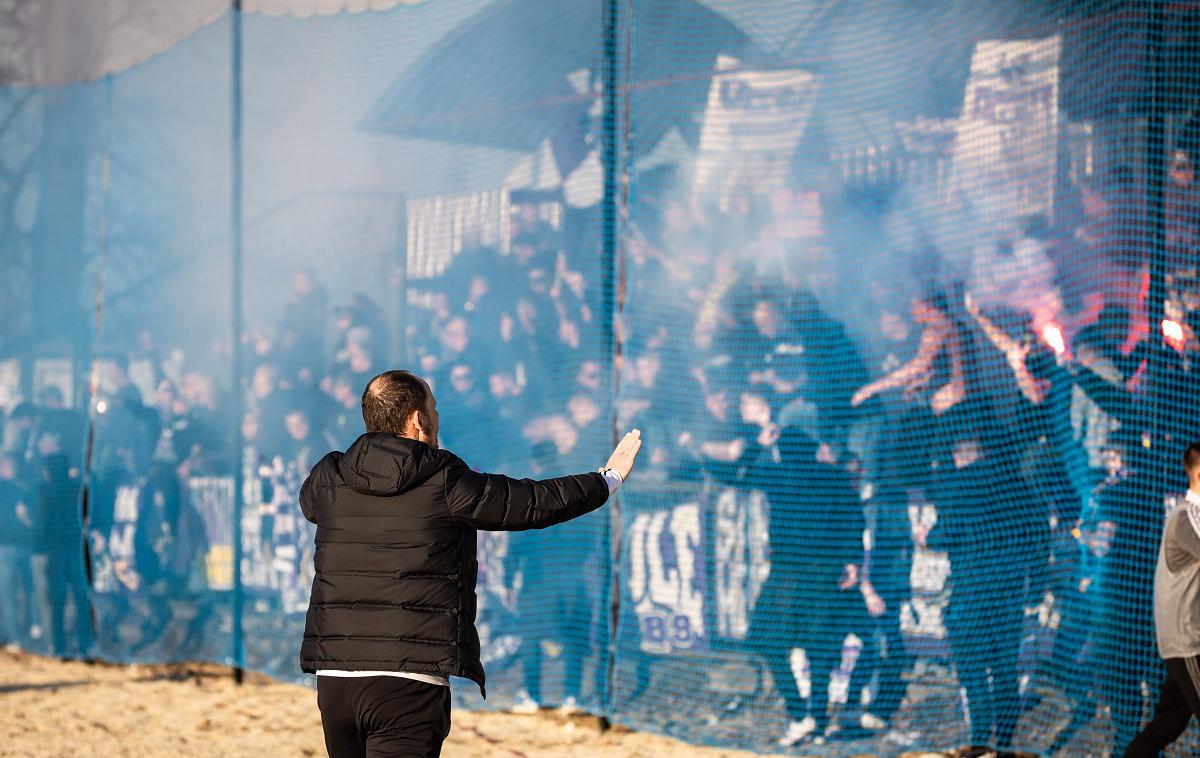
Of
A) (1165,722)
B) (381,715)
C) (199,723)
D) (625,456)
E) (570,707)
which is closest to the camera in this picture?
(381,715)

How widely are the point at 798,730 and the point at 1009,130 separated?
3425 millimetres

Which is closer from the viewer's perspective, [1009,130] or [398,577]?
[398,577]

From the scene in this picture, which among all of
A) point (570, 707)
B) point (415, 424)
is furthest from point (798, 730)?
point (415, 424)

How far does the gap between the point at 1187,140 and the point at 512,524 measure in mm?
4300

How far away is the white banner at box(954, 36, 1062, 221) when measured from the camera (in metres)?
6.06

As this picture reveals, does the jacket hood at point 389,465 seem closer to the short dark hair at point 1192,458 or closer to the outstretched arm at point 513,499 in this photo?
the outstretched arm at point 513,499

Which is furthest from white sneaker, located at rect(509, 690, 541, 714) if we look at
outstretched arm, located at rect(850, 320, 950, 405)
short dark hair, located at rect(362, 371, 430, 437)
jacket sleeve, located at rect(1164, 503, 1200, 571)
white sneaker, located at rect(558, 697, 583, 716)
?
short dark hair, located at rect(362, 371, 430, 437)

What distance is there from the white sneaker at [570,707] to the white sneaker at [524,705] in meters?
0.21

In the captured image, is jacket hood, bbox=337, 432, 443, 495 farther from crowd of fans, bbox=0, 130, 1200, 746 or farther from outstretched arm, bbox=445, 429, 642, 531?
crowd of fans, bbox=0, 130, 1200, 746

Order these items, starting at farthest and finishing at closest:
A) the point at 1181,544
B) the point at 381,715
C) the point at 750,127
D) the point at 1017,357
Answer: the point at 750,127, the point at 1017,357, the point at 1181,544, the point at 381,715

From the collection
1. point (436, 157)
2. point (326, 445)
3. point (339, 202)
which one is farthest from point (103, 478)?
point (436, 157)

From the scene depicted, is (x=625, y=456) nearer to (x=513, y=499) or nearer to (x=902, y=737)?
(x=513, y=499)

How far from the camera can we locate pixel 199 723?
7609mm

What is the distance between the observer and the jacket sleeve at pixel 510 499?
341 centimetres
